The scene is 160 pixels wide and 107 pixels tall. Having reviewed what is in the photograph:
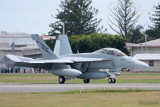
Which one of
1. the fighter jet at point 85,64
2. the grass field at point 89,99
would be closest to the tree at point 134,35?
the fighter jet at point 85,64

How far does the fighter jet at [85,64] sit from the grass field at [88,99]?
38.2 ft

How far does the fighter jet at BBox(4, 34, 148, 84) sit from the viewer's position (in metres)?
39.3

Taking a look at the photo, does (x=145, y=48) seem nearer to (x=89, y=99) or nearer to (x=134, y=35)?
(x=134, y=35)

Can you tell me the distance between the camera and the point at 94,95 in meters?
25.8

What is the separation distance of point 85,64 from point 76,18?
7938 cm

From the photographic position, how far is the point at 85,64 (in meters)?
41.5

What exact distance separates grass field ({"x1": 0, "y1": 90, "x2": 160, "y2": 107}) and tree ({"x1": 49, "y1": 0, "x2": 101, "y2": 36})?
91092 millimetres

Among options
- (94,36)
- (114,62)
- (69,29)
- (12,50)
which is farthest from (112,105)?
(69,29)

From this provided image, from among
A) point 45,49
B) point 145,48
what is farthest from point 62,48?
point 145,48

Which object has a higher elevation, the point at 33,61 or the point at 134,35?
the point at 134,35

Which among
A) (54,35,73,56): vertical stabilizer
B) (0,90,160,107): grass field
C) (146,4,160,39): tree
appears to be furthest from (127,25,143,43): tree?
(0,90,160,107): grass field

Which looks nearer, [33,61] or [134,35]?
[33,61]

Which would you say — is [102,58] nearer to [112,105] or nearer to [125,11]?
[112,105]

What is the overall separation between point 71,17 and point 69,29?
3.91 m
